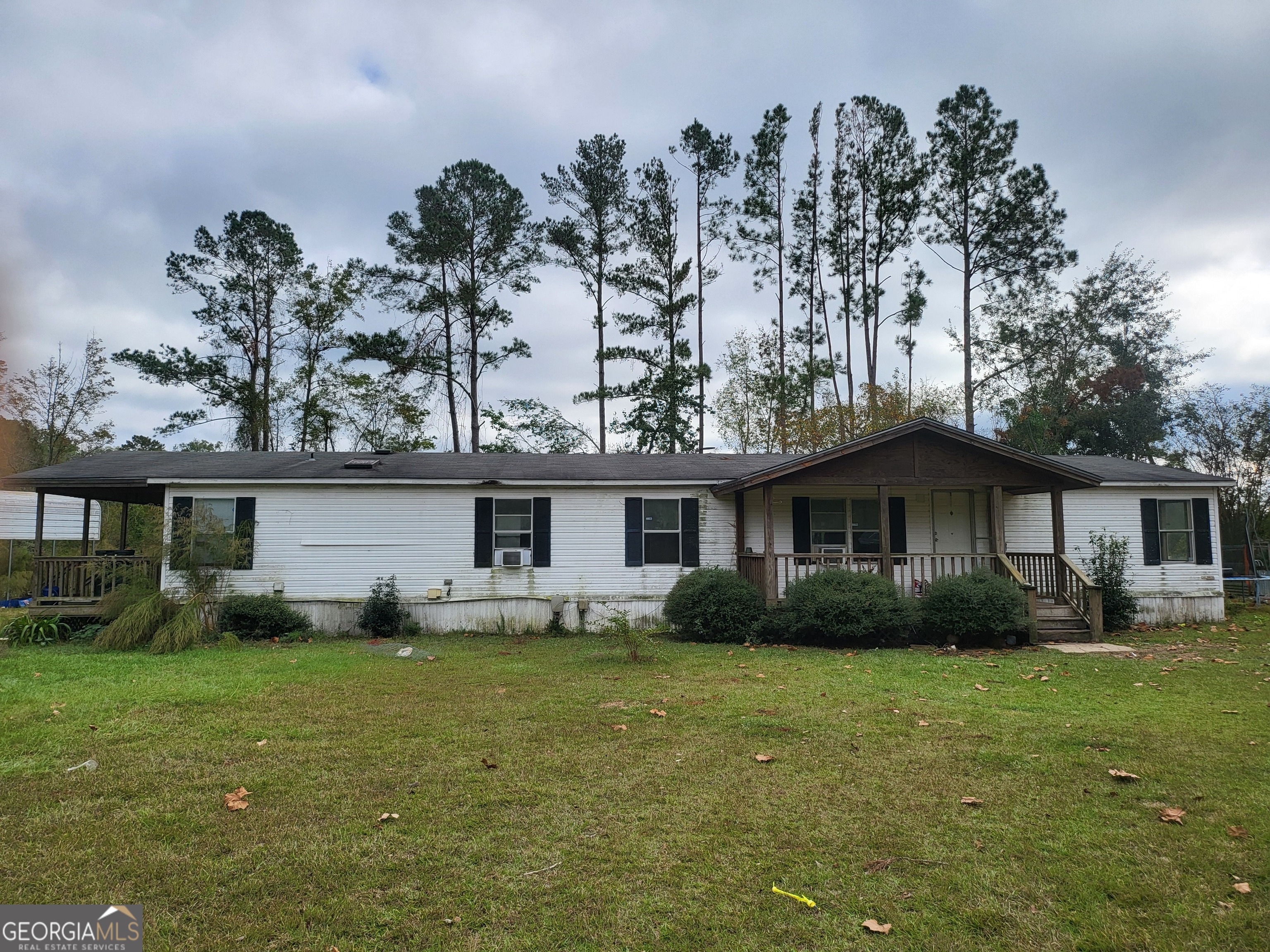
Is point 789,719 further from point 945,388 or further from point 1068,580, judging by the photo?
point 945,388

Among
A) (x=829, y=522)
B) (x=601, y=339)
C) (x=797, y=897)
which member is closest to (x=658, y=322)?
(x=601, y=339)

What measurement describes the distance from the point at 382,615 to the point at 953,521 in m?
11.6

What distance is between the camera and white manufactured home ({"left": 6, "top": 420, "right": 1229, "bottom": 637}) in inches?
513

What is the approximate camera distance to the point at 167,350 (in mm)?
24328

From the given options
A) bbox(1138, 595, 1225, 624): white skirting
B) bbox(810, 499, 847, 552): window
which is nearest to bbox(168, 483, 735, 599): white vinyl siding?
bbox(810, 499, 847, 552): window

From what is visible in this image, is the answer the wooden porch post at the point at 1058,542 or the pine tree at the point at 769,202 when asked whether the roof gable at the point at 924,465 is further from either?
the pine tree at the point at 769,202

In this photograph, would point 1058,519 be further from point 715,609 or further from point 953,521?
point 715,609

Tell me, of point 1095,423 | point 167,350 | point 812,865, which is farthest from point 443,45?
point 1095,423

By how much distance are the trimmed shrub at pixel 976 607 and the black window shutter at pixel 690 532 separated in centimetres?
434

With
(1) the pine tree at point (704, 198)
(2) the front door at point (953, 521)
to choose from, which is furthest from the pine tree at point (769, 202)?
(2) the front door at point (953, 521)

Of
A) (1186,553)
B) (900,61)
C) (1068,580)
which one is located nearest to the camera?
(900,61)

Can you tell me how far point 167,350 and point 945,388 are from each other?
95.0 ft

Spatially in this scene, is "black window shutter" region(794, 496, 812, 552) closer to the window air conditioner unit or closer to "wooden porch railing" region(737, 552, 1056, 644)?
"wooden porch railing" region(737, 552, 1056, 644)

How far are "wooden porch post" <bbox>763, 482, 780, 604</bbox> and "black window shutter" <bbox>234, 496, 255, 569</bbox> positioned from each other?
9489mm
